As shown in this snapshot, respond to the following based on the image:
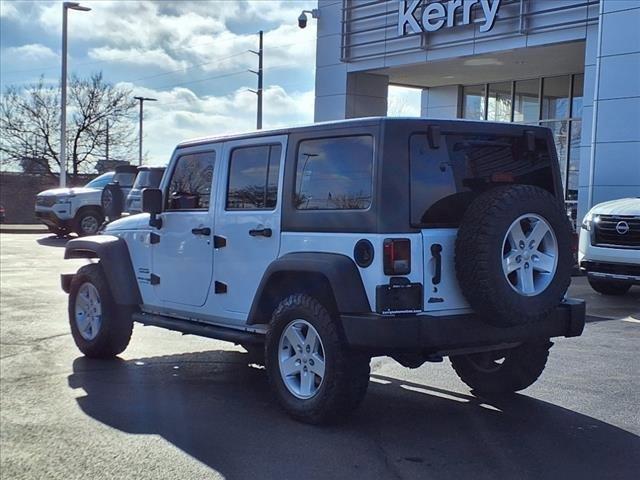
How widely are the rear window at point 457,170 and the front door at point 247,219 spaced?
42.4 inches

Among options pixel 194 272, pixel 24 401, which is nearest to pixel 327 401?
pixel 194 272

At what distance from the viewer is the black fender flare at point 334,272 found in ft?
14.9

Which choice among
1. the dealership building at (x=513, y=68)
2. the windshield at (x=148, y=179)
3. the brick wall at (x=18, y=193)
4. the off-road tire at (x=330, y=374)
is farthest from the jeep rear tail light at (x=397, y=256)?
the brick wall at (x=18, y=193)

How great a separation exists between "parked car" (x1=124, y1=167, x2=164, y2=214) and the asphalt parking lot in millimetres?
5868

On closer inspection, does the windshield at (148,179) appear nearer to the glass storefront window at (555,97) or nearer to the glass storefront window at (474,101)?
the glass storefront window at (474,101)

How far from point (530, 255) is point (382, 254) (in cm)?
99

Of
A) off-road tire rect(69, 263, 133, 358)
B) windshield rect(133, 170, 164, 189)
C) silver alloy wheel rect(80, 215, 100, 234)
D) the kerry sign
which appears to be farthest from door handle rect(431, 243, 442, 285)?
silver alloy wheel rect(80, 215, 100, 234)

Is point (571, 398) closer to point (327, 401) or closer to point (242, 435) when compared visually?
point (327, 401)

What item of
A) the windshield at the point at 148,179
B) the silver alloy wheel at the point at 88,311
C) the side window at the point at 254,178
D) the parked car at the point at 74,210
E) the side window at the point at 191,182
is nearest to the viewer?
→ the side window at the point at 254,178

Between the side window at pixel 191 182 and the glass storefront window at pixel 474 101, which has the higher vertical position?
the glass storefront window at pixel 474 101

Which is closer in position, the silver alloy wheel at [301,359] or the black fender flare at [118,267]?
the silver alloy wheel at [301,359]

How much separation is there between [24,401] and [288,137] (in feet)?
9.02

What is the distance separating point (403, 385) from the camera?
6.08 m

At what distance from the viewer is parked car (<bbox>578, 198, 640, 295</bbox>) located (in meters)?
9.99
